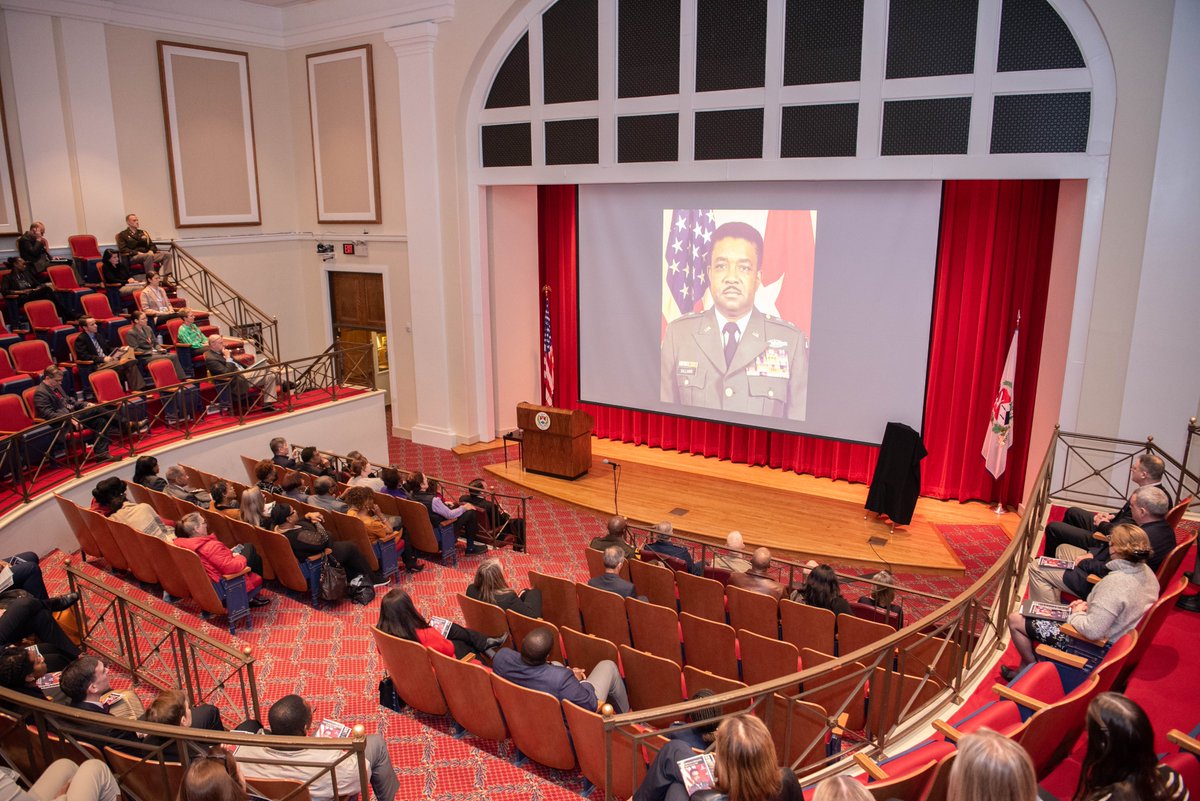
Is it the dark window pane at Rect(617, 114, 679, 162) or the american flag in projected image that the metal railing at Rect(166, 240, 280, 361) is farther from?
the american flag in projected image

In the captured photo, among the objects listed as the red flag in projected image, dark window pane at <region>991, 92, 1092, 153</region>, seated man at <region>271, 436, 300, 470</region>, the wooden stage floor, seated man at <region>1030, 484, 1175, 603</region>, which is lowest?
the wooden stage floor

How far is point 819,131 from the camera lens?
840 cm

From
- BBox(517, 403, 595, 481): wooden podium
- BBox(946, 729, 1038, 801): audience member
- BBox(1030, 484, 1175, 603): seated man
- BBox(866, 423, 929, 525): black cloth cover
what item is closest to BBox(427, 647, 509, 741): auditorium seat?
BBox(946, 729, 1038, 801): audience member

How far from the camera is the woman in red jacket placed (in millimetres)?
5914

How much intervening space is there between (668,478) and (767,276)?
299 centimetres

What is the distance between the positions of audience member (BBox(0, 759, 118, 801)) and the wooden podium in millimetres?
7140

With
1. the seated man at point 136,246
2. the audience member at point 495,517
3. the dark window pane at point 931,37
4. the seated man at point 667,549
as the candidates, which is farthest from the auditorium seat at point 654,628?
the seated man at point 136,246

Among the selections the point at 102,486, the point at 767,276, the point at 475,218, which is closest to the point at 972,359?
the point at 767,276

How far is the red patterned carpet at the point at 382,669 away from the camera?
14.6 feet

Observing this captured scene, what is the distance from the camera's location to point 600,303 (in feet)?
35.9

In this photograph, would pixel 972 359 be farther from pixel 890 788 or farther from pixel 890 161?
pixel 890 788

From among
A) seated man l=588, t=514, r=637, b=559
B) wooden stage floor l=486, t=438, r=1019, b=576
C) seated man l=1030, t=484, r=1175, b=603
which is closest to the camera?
seated man l=1030, t=484, r=1175, b=603

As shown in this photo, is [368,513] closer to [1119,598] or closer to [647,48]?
[1119,598]

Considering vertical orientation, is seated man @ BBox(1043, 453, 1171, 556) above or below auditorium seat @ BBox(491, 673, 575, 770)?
above
